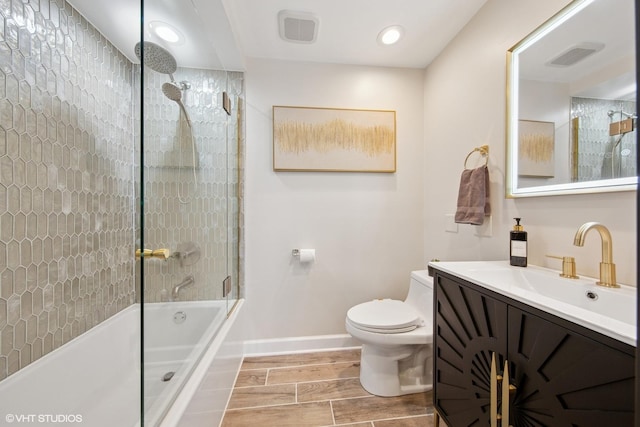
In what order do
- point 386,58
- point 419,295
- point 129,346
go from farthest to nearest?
point 386,58 < point 419,295 < point 129,346

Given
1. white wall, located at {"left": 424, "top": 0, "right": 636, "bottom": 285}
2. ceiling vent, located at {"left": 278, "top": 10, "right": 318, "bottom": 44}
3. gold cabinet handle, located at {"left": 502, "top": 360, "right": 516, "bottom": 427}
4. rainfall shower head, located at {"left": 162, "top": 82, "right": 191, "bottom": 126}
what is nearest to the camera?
gold cabinet handle, located at {"left": 502, "top": 360, "right": 516, "bottom": 427}

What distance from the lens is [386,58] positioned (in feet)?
6.02

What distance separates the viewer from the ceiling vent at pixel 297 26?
1.45m

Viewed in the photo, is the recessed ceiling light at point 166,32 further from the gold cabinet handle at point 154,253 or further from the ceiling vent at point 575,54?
the ceiling vent at point 575,54

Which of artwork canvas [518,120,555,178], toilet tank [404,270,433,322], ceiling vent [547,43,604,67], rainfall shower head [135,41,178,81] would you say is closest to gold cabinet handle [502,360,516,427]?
toilet tank [404,270,433,322]

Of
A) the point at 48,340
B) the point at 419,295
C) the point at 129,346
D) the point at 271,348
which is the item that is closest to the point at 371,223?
the point at 419,295

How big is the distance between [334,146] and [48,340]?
1890mm

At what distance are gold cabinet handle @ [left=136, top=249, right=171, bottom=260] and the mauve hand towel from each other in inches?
61.2

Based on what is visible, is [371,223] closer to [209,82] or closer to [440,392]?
[440,392]

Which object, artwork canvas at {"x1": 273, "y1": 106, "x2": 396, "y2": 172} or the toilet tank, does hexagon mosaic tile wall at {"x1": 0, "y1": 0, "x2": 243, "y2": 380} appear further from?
the toilet tank

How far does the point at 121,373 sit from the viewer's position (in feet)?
4.29

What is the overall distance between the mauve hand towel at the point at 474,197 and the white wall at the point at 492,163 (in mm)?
46

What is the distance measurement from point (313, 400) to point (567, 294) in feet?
4.33

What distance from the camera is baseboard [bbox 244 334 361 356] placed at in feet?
6.05
